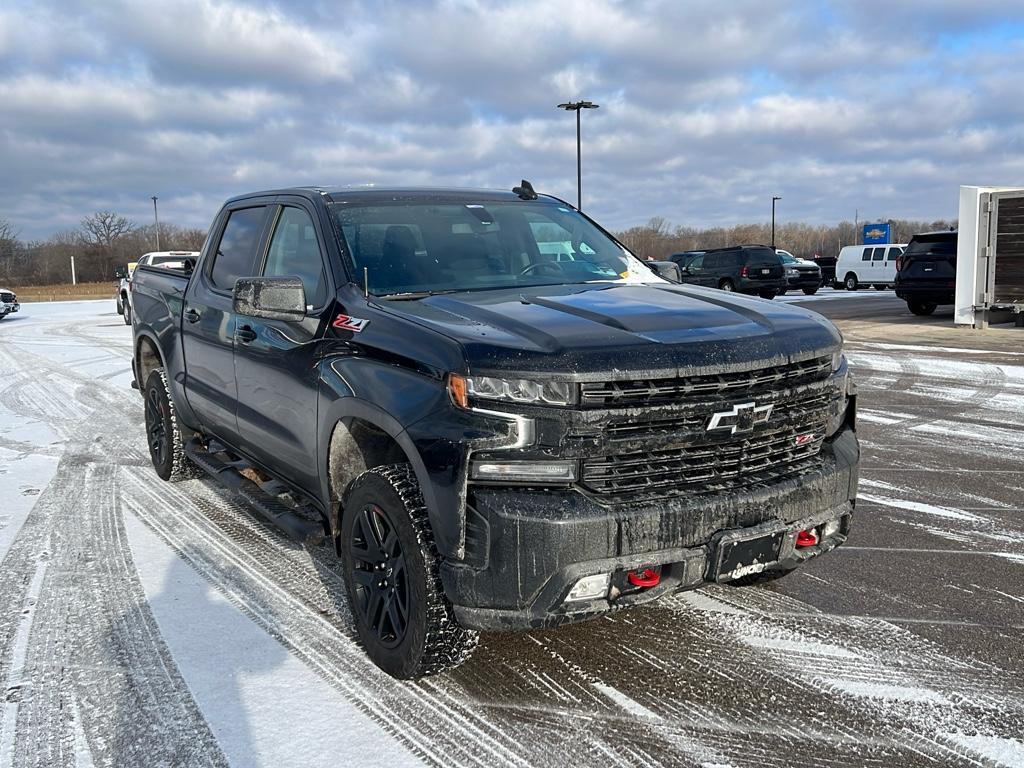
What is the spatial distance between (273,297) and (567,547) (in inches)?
70.4

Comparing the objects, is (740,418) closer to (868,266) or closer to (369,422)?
(369,422)

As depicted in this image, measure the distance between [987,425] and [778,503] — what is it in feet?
19.2

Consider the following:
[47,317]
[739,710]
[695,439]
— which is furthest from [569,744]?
[47,317]

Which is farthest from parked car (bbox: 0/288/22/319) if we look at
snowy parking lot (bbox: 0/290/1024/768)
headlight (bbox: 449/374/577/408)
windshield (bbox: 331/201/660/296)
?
headlight (bbox: 449/374/577/408)

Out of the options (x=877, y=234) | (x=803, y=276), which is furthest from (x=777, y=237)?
(x=803, y=276)

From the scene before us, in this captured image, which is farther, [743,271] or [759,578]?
[743,271]

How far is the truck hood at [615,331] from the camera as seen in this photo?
2906 mm

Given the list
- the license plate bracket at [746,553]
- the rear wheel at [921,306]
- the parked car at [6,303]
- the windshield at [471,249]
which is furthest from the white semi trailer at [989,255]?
the parked car at [6,303]

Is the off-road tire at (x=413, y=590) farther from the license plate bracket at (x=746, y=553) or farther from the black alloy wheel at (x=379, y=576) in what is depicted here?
the license plate bracket at (x=746, y=553)

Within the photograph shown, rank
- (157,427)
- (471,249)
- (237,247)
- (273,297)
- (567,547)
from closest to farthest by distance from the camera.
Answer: (567,547)
(273,297)
(471,249)
(237,247)
(157,427)

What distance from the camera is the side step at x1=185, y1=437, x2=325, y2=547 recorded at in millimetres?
4184

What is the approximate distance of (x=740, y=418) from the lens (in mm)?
3080

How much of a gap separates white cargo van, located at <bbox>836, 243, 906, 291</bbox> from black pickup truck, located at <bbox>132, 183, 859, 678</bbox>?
34.6m

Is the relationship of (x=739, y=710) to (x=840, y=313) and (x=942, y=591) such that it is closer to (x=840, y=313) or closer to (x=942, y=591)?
(x=942, y=591)
